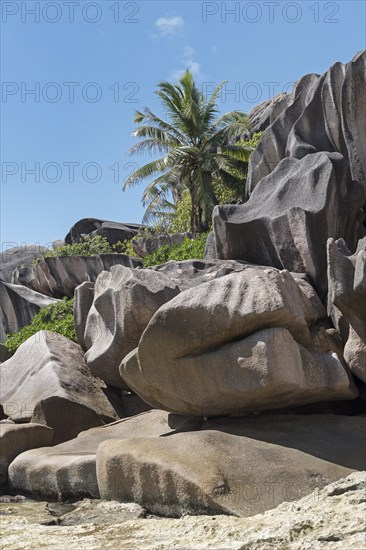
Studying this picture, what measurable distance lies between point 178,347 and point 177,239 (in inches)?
527

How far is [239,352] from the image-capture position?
213 inches

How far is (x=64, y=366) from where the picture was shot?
8422mm

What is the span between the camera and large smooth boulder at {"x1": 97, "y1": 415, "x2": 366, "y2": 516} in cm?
456

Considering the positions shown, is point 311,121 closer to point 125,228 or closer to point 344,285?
point 344,285

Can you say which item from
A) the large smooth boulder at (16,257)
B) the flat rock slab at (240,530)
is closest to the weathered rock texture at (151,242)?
the large smooth boulder at (16,257)

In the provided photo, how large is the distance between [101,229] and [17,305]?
10.3 m

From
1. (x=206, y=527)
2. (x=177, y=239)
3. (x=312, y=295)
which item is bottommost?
(x=206, y=527)

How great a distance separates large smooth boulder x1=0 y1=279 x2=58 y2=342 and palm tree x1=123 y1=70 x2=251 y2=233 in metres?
5.53

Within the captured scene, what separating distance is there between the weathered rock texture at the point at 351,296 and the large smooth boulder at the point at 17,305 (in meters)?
12.1

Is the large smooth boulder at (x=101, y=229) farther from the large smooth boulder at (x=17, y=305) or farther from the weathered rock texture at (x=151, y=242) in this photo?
the large smooth boulder at (x=17, y=305)

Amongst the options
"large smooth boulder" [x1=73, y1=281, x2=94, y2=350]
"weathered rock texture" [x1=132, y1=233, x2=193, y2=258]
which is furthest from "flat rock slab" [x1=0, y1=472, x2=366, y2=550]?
"weathered rock texture" [x1=132, y1=233, x2=193, y2=258]

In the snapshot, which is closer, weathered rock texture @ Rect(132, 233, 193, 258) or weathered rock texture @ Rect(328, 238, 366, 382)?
weathered rock texture @ Rect(328, 238, 366, 382)

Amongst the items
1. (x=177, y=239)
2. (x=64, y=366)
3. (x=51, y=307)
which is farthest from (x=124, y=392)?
(x=177, y=239)

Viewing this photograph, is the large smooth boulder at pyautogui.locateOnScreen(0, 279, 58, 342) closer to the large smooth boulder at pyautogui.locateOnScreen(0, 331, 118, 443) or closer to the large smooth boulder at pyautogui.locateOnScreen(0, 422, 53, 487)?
the large smooth boulder at pyautogui.locateOnScreen(0, 331, 118, 443)
